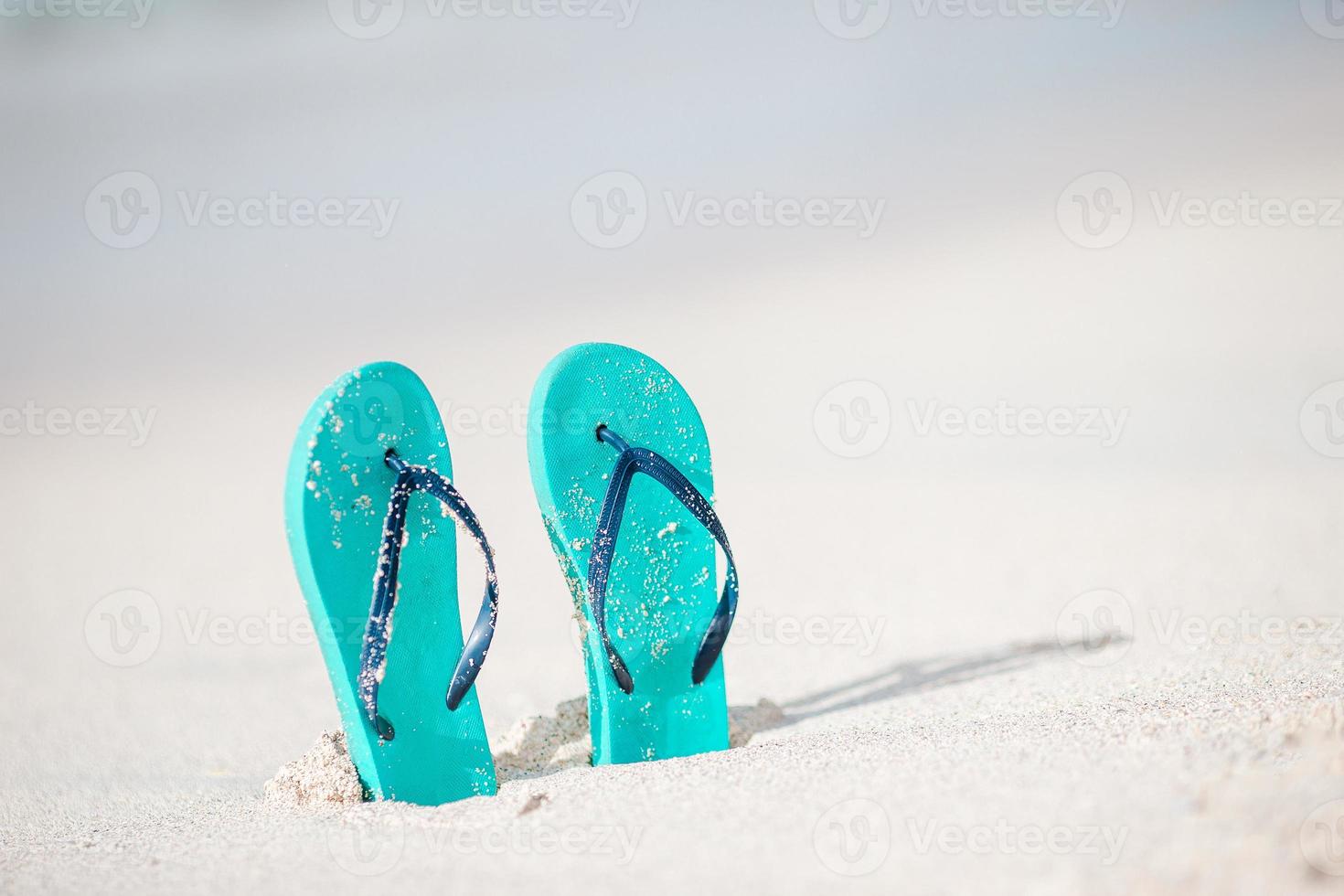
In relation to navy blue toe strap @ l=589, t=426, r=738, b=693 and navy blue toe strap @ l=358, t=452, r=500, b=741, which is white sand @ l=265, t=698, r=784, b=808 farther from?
navy blue toe strap @ l=589, t=426, r=738, b=693

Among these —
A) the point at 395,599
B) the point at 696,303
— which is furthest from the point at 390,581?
the point at 696,303

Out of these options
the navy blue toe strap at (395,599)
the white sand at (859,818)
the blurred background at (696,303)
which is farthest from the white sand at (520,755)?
the blurred background at (696,303)

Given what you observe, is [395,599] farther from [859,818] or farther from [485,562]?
[859,818]

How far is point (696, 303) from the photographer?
786 centimetres

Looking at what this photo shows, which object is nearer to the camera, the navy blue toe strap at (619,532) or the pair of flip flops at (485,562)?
the pair of flip flops at (485,562)

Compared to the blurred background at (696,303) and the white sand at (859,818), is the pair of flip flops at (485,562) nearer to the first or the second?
the white sand at (859,818)

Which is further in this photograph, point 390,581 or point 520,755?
→ point 520,755

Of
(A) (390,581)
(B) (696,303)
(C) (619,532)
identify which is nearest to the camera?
(A) (390,581)

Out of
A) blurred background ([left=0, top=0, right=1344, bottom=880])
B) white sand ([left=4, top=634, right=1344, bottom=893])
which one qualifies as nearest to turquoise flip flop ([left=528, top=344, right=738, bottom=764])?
white sand ([left=4, top=634, right=1344, bottom=893])

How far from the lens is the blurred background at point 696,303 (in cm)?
321

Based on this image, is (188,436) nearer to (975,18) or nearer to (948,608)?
(948,608)

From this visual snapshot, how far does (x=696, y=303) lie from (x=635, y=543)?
585cm

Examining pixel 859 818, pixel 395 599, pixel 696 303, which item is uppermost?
pixel 696 303

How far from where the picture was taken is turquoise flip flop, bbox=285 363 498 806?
1778mm
